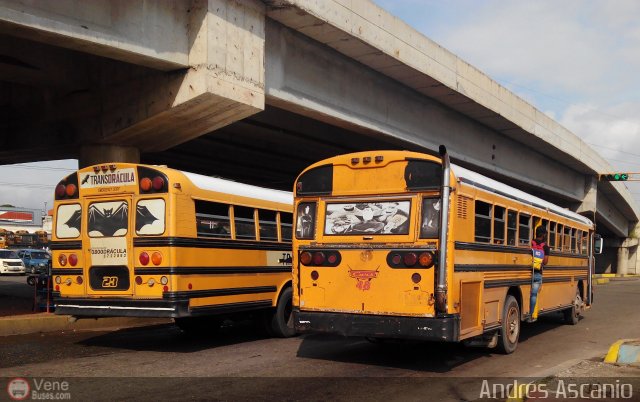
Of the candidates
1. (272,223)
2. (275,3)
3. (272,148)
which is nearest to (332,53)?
(275,3)

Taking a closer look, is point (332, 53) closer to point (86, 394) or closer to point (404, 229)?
point (404, 229)

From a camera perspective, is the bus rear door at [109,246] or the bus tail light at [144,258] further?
the bus rear door at [109,246]

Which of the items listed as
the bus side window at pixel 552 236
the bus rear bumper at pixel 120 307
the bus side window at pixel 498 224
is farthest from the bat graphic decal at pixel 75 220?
the bus side window at pixel 552 236

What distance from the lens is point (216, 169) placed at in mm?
26766

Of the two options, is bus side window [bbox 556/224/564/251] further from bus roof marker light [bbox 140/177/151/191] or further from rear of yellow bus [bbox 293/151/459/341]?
bus roof marker light [bbox 140/177/151/191]

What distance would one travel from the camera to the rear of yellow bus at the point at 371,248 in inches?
294

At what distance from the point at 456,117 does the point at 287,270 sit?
11.1m

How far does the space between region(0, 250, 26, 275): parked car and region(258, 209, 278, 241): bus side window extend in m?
27.7

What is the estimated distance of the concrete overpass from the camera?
10758mm

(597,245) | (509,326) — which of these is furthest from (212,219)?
(597,245)

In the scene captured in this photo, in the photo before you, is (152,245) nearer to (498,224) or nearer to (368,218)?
(368,218)

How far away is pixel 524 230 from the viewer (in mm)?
9945

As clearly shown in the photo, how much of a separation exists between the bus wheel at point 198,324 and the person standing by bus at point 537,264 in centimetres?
571

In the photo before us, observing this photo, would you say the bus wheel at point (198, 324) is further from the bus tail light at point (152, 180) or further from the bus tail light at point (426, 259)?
the bus tail light at point (426, 259)
